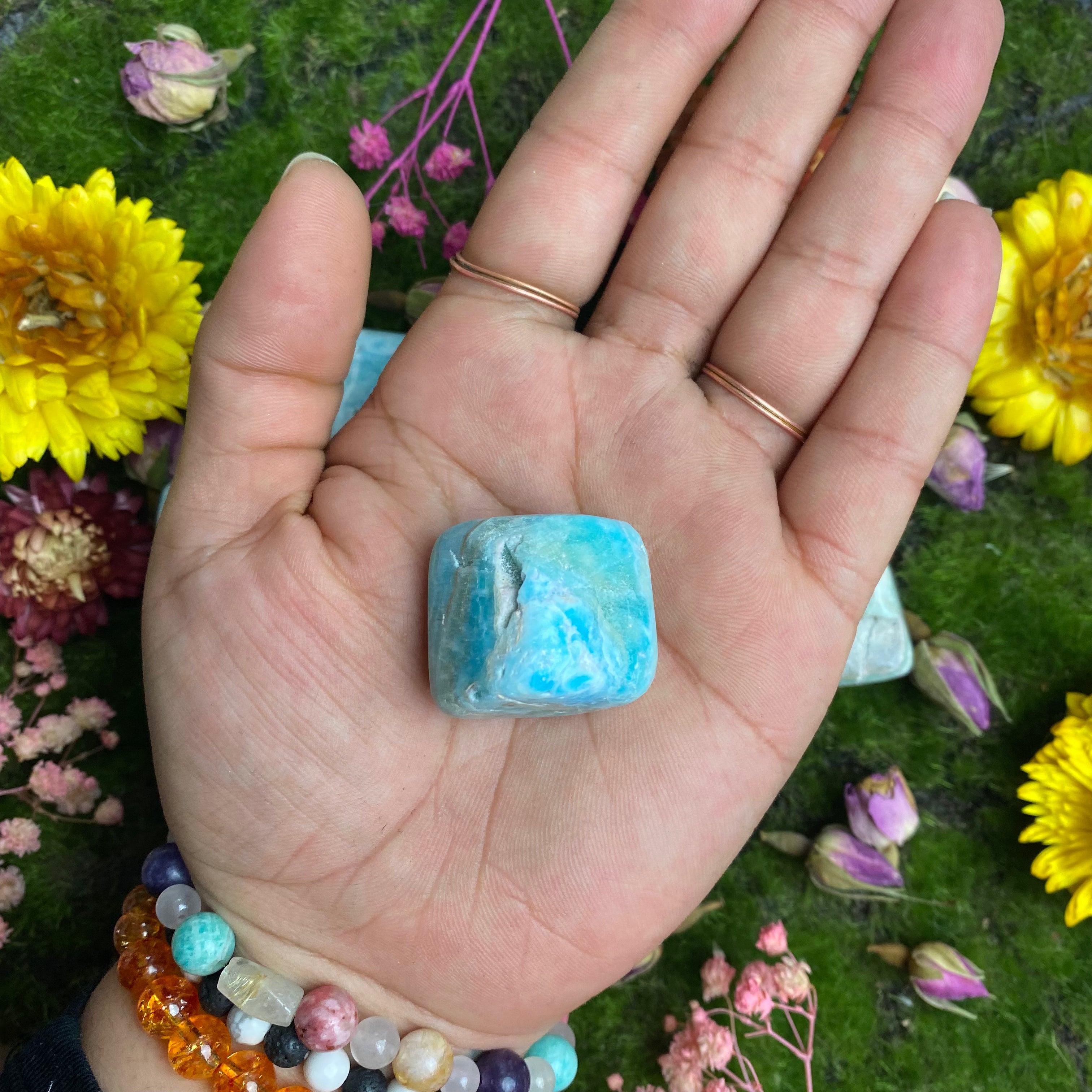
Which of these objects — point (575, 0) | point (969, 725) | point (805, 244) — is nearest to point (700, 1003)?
point (969, 725)

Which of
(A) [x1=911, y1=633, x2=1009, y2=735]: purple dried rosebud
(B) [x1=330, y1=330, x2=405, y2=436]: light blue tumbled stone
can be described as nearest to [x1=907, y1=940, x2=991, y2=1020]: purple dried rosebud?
(A) [x1=911, y1=633, x2=1009, y2=735]: purple dried rosebud

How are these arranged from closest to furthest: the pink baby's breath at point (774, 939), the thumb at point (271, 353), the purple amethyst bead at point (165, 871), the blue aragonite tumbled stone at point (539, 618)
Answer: the blue aragonite tumbled stone at point (539, 618), the thumb at point (271, 353), the purple amethyst bead at point (165, 871), the pink baby's breath at point (774, 939)

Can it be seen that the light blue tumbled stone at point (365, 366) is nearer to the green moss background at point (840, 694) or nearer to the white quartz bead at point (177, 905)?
the green moss background at point (840, 694)

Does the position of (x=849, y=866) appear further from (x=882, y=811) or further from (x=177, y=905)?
(x=177, y=905)

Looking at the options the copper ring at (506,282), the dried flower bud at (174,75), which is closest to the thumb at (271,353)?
the copper ring at (506,282)

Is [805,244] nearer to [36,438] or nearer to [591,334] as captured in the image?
[591,334]

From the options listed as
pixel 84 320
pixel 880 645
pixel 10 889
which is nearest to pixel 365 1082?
pixel 10 889
